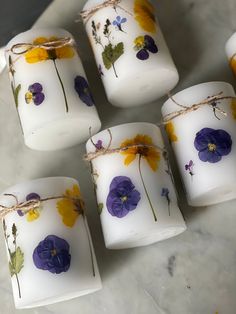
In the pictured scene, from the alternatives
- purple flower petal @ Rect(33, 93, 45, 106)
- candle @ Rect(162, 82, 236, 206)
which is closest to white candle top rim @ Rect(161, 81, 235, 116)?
candle @ Rect(162, 82, 236, 206)

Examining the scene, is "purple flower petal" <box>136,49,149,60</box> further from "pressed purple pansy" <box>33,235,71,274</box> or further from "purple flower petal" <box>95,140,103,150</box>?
"pressed purple pansy" <box>33,235,71,274</box>

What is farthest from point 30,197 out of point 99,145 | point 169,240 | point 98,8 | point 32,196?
point 98,8

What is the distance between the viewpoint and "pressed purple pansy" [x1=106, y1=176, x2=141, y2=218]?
908 millimetres

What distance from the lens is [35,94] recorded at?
0.98m

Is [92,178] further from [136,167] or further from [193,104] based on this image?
[193,104]

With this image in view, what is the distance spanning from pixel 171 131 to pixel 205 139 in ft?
0.24

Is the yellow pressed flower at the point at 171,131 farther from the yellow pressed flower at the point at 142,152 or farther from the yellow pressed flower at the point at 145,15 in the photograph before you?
the yellow pressed flower at the point at 145,15

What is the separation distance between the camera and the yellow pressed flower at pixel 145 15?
101 cm

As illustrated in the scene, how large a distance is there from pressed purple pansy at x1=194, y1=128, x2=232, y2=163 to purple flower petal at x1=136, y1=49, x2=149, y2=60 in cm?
16

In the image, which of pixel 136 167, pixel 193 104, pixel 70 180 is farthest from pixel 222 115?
pixel 70 180

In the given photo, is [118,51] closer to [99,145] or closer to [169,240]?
[99,145]

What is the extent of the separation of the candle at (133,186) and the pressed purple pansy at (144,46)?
0.39ft

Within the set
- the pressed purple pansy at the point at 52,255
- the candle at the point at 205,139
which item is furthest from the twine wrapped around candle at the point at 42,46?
the pressed purple pansy at the point at 52,255

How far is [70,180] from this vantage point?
38.1 inches
